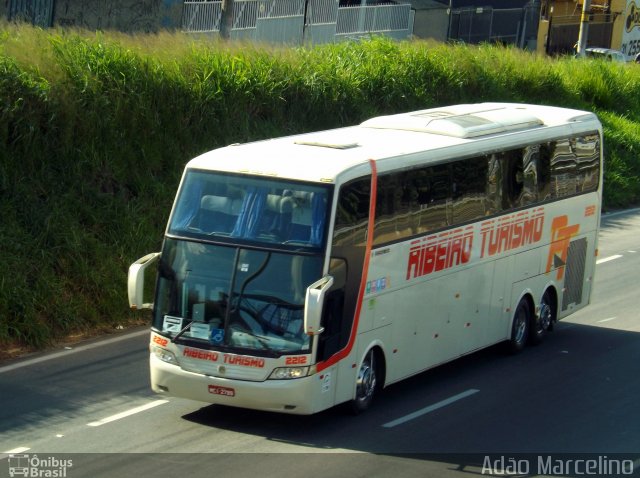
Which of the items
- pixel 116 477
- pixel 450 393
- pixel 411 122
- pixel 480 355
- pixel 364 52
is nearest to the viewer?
pixel 116 477

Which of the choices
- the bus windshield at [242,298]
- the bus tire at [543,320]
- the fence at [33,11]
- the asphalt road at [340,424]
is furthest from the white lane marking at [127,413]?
the fence at [33,11]

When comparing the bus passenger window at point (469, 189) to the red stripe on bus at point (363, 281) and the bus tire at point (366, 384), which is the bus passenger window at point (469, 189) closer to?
the red stripe on bus at point (363, 281)

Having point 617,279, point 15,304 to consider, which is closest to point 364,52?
point 617,279

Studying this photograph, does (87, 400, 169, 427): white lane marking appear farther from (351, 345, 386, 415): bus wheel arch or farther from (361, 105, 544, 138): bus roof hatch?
(361, 105, 544, 138): bus roof hatch

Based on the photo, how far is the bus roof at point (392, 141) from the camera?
11.6 m

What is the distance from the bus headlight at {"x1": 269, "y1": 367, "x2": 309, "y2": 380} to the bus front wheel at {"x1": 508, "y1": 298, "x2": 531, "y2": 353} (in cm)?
535

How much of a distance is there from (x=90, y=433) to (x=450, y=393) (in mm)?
4417

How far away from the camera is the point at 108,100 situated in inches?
714

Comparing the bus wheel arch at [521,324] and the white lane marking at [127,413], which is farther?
the bus wheel arch at [521,324]

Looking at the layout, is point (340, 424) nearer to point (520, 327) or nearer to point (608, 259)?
point (520, 327)

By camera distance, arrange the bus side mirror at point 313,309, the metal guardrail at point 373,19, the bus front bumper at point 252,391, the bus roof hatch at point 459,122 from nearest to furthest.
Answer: the bus side mirror at point 313,309
the bus front bumper at point 252,391
the bus roof hatch at point 459,122
the metal guardrail at point 373,19

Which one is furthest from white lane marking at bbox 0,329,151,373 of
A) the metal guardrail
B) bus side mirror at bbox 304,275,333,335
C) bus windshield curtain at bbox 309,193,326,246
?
the metal guardrail

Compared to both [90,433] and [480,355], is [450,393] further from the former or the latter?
[90,433]

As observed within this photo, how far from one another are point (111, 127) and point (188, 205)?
22.9 feet
